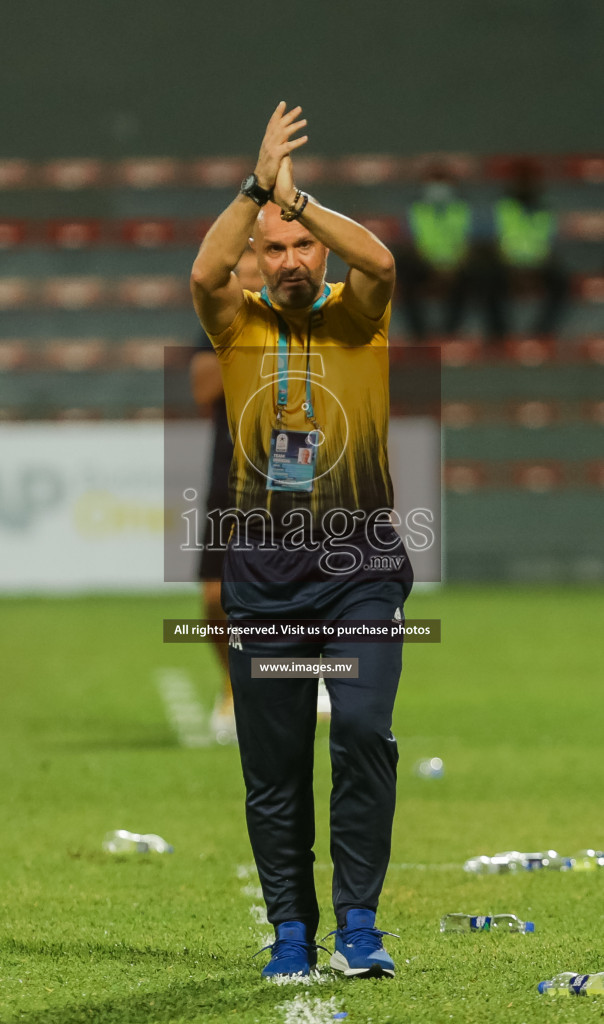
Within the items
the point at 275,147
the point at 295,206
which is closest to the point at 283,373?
the point at 295,206

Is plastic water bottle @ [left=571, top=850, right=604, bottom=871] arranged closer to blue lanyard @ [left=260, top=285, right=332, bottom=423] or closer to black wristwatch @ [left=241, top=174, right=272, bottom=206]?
blue lanyard @ [left=260, top=285, right=332, bottom=423]

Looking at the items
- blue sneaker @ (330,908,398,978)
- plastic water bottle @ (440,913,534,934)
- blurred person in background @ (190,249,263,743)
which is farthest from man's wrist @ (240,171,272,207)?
blurred person in background @ (190,249,263,743)

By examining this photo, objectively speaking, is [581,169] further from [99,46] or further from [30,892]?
[30,892]

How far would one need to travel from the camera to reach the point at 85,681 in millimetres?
11031

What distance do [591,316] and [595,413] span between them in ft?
3.71

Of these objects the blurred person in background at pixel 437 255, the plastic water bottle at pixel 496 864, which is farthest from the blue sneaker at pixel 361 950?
the blurred person in background at pixel 437 255

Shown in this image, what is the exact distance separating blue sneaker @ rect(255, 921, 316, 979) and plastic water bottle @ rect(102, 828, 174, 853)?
1.87 m

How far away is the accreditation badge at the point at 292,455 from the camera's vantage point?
4055mm

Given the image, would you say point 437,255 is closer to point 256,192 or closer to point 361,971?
point 256,192

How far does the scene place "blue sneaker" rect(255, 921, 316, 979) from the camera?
159 inches

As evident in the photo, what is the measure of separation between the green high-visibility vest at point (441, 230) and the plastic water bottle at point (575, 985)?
47.2ft

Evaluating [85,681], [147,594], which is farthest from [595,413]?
[85,681]

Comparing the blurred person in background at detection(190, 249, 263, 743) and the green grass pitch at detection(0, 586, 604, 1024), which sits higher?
the blurred person in background at detection(190, 249, 263, 743)

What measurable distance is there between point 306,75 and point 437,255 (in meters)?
3.31
